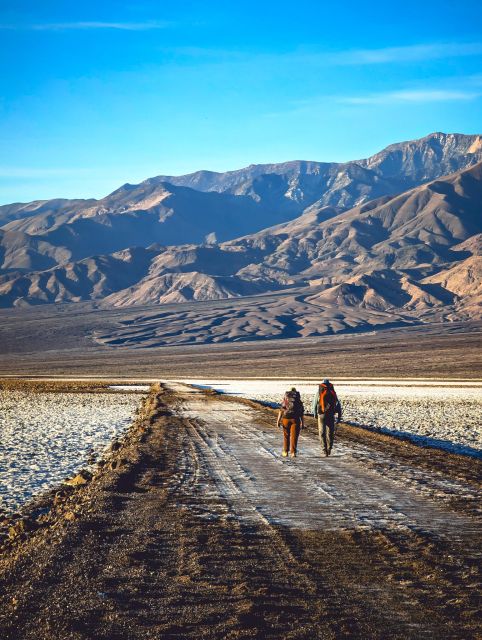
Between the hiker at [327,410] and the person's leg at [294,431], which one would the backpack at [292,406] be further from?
the hiker at [327,410]

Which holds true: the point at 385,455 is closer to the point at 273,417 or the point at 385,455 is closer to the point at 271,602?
the point at 271,602

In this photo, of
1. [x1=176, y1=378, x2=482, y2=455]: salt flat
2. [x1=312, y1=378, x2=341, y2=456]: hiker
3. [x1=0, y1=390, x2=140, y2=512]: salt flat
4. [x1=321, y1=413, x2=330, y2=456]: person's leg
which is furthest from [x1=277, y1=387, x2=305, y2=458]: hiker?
[x1=176, y1=378, x2=482, y2=455]: salt flat

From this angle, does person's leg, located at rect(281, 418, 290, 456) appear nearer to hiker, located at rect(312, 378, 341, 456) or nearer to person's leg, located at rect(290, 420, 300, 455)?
person's leg, located at rect(290, 420, 300, 455)

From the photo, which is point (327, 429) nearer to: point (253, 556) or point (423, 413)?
point (253, 556)

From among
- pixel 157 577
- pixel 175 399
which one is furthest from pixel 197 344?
pixel 157 577

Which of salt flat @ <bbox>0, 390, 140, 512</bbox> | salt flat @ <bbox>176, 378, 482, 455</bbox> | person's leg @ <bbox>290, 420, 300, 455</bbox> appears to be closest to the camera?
salt flat @ <bbox>0, 390, 140, 512</bbox>

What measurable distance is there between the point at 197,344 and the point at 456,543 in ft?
514

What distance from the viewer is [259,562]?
26.2 ft

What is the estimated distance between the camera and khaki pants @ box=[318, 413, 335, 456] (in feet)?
57.1

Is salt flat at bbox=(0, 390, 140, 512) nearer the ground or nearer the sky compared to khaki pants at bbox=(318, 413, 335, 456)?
nearer the ground

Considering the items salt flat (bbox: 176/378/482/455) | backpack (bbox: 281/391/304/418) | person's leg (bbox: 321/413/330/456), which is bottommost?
salt flat (bbox: 176/378/482/455)

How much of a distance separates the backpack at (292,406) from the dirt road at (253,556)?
1.90 meters

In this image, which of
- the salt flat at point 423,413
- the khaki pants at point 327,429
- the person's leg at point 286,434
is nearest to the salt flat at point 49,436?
the person's leg at point 286,434

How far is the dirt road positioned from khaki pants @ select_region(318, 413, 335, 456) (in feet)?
5.76
